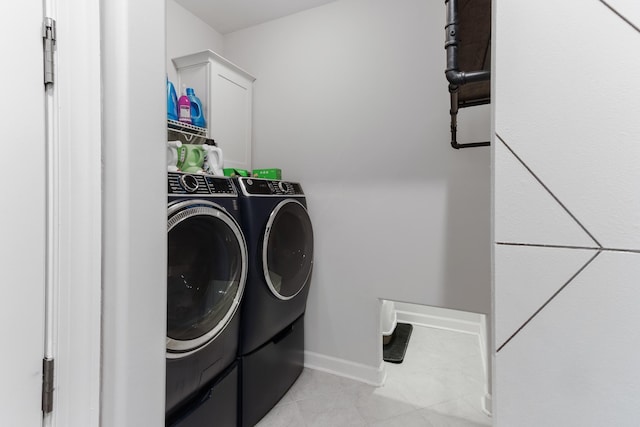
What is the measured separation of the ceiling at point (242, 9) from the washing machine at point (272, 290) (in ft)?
4.41

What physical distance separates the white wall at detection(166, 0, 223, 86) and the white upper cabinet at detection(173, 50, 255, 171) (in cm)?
8

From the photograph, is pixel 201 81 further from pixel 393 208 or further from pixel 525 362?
pixel 525 362

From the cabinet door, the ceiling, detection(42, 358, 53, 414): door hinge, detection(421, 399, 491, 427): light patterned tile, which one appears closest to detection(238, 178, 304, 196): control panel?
the cabinet door

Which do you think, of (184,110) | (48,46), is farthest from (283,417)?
(184,110)

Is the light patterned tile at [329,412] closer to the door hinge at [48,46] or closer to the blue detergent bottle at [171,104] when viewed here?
the door hinge at [48,46]

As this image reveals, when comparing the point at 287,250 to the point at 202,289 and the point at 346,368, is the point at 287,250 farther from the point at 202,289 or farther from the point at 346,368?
the point at 346,368

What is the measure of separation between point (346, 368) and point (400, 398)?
39 cm

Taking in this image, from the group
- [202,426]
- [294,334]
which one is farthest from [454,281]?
[202,426]

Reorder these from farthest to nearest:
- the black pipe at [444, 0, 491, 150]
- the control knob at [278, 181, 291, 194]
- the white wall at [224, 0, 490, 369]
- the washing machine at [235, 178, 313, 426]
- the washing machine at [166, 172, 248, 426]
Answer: the control knob at [278, 181, 291, 194] → the white wall at [224, 0, 490, 369] → the washing machine at [235, 178, 313, 426] → the washing machine at [166, 172, 248, 426] → the black pipe at [444, 0, 491, 150]

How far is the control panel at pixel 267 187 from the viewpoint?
4.70 feet

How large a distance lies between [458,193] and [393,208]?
40cm

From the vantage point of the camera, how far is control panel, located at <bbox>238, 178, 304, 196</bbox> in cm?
143

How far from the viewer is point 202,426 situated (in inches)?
44.3

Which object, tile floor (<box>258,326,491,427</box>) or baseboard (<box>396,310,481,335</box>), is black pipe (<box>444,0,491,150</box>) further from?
baseboard (<box>396,310,481,335</box>)
